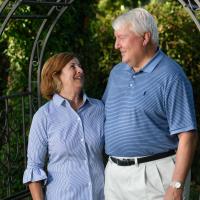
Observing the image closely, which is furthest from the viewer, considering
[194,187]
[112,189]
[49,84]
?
[194,187]

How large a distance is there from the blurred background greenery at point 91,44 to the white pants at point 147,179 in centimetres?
296

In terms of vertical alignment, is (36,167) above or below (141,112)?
below

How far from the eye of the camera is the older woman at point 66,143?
336cm

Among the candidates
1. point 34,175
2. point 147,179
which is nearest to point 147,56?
point 147,179

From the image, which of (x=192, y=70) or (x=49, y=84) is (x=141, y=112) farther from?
(x=192, y=70)

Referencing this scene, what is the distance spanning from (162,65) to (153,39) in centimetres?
16

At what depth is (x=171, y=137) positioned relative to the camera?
10.2 feet

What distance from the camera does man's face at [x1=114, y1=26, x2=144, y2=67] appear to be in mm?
3061

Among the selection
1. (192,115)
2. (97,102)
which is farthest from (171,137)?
(97,102)

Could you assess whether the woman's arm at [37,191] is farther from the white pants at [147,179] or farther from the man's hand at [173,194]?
the man's hand at [173,194]

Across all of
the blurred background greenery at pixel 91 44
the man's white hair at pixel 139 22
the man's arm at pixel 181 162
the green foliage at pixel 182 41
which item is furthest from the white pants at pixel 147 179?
the green foliage at pixel 182 41

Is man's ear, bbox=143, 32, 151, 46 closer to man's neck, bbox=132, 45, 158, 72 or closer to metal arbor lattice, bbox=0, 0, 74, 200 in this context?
man's neck, bbox=132, 45, 158, 72

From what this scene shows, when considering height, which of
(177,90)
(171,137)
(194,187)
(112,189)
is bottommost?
(194,187)

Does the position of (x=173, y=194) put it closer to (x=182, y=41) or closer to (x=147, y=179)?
(x=147, y=179)
